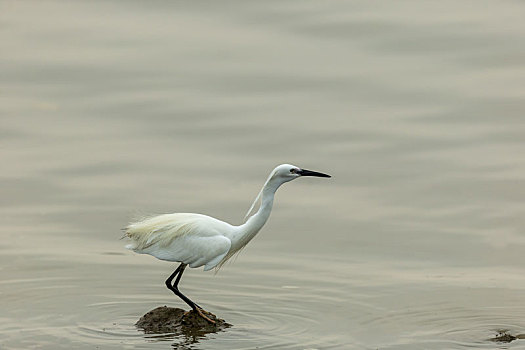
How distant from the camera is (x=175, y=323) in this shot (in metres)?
11.1

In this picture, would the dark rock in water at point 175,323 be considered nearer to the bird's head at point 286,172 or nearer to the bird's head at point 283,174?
the bird's head at point 283,174

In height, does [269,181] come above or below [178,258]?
above

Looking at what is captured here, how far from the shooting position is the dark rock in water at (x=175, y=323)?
10992 mm

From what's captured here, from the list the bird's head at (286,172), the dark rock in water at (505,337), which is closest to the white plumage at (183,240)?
the bird's head at (286,172)

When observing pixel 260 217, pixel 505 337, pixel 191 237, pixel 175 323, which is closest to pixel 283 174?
pixel 260 217

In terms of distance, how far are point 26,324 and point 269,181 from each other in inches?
104

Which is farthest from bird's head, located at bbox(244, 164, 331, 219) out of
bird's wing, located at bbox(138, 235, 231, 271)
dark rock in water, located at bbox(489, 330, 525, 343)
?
dark rock in water, located at bbox(489, 330, 525, 343)

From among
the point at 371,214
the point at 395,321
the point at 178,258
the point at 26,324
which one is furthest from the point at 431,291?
the point at 26,324

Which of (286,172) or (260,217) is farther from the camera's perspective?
(260,217)

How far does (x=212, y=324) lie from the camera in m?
11.2

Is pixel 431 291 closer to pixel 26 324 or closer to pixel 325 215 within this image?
pixel 325 215

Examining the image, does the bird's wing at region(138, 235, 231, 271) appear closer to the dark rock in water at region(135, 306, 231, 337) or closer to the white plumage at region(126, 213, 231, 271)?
the white plumage at region(126, 213, 231, 271)

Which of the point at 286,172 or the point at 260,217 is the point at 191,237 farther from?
the point at 286,172

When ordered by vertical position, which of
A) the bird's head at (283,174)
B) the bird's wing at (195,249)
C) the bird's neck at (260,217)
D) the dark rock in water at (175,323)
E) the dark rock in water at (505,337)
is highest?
the bird's head at (283,174)
